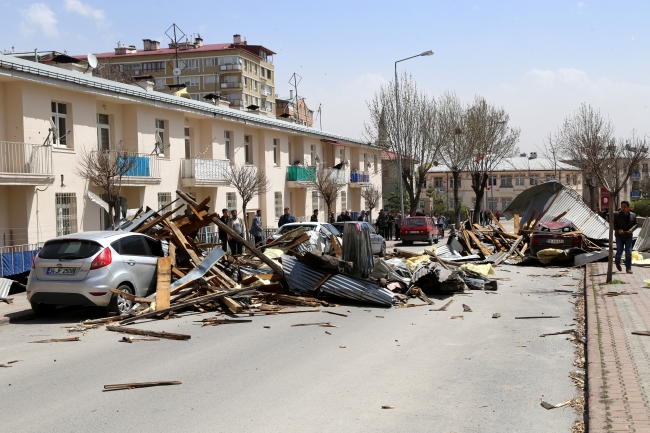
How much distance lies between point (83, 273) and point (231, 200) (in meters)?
24.7

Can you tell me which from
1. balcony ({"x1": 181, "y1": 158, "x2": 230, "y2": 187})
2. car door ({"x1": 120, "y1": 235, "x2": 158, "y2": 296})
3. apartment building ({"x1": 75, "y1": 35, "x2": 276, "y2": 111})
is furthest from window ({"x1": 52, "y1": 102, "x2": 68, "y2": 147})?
apartment building ({"x1": 75, "y1": 35, "x2": 276, "y2": 111})

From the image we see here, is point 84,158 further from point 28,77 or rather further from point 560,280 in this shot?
point 560,280

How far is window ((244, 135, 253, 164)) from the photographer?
38.8 meters

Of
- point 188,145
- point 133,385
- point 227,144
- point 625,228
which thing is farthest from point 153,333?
point 227,144

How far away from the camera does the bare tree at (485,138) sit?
52188 millimetres

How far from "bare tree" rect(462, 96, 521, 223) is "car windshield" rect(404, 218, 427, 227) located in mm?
16000

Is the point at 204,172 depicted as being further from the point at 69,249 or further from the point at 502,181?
the point at 502,181

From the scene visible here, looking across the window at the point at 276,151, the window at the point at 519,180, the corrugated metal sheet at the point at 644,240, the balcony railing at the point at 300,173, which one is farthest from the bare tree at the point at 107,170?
the window at the point at 519,180

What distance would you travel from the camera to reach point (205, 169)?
32.8 meters

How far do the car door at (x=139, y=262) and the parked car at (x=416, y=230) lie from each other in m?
25.0

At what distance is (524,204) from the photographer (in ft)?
112

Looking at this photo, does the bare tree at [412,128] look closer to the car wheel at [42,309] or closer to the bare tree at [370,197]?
the bare tree at [370,197]

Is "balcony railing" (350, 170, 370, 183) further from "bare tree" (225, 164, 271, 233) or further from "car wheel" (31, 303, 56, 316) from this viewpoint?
"car wheel" (31, 303, 56, 316)

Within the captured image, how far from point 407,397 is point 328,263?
7732 mm
